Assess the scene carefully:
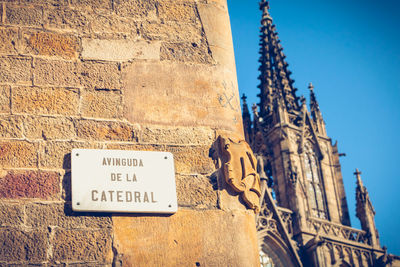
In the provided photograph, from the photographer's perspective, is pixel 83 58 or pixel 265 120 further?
pixel 265 120

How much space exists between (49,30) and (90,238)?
1121 millimetres

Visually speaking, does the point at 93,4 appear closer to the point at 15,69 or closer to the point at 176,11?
the point at 176,11

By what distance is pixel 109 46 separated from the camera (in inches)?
161

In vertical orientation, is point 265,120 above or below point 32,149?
above

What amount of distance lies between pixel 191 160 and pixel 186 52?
0.63 m

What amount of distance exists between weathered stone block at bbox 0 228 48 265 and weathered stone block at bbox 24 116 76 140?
1.59 ft

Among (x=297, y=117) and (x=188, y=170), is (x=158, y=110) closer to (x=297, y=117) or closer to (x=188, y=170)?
(x=188, y=170)

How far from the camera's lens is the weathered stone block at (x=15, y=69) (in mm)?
3855

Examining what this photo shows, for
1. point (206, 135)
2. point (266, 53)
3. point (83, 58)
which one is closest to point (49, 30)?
point (83, 58)

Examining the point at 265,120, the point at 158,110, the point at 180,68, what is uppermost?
the point at 265,120

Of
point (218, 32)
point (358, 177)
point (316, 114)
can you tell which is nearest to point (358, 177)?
point (358, 177)

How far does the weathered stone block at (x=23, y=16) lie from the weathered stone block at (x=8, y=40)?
55mm

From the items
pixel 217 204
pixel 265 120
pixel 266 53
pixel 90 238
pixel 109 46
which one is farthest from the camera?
pixel 266 53

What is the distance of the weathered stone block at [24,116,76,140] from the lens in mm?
3744
